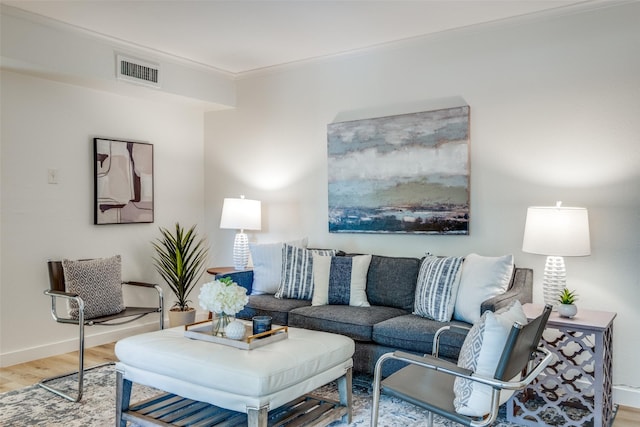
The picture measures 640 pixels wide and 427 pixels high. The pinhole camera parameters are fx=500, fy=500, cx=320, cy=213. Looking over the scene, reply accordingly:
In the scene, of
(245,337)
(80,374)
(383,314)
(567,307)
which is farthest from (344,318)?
(80,374)

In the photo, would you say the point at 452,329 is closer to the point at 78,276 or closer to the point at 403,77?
the point at 403,77

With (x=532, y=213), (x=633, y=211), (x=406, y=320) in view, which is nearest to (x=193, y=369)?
(x=406, y=320)

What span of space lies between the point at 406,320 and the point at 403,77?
2.01 metres

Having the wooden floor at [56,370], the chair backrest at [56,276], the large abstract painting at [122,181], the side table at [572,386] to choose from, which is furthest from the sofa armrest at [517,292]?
the large abstract painting at [122,181]

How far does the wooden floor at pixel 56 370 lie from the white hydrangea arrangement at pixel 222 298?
1726 millimetres

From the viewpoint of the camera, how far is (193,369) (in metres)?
2.41

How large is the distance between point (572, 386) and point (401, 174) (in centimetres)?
194

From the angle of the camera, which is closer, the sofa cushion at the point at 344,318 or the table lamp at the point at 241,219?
the sofa cushion at the point at 344,318

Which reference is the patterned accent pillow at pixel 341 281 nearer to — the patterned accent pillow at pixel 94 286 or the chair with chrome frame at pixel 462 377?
the chair with chrome frame at pixel 462 377

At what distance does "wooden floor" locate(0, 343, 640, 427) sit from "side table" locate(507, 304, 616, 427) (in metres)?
0.13

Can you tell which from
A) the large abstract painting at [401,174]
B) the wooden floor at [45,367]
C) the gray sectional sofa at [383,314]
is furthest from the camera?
the large abstract painting at [401,174]

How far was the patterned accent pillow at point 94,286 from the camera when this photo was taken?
140 inches

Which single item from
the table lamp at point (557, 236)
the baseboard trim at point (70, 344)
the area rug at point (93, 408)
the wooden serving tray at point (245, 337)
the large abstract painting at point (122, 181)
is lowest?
the area rug at point (93, 408)

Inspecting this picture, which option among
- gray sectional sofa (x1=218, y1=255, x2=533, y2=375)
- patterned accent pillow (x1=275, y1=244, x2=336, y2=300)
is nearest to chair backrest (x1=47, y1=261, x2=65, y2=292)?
gray sectional sofa (x1=218, y1=255, x2=533, y2=375)
